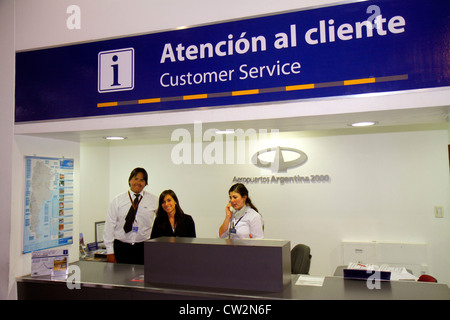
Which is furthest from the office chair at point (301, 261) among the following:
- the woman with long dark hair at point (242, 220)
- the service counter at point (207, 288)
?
the service counter at point (207, 288)

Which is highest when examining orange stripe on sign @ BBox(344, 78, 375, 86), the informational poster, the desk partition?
orange stripe on sign @ BBox(344, 78, 375, 86)

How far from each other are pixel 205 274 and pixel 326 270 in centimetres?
309

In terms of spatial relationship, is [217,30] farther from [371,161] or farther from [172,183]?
[172,183]

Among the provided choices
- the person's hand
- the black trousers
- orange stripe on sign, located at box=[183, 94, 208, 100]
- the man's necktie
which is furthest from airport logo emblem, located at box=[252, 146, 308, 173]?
orange stripe on sign, located at box=[183, 94, 208, 100]

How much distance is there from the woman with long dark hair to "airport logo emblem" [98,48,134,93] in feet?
5.43

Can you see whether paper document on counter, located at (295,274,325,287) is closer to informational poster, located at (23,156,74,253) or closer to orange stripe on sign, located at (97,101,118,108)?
orange stripe on sign, located at (97,101,118,108)

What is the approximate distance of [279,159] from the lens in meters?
4.95

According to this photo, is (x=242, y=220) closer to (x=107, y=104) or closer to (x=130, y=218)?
(x=130, y=218)

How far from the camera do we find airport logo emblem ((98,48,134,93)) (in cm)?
224

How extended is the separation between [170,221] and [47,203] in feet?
4.03

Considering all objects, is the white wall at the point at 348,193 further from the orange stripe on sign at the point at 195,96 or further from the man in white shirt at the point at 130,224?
the orange stripe on sign at the point at 195,96

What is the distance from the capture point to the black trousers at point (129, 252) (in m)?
3.68

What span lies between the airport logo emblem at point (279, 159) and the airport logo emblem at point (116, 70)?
9.87ft
